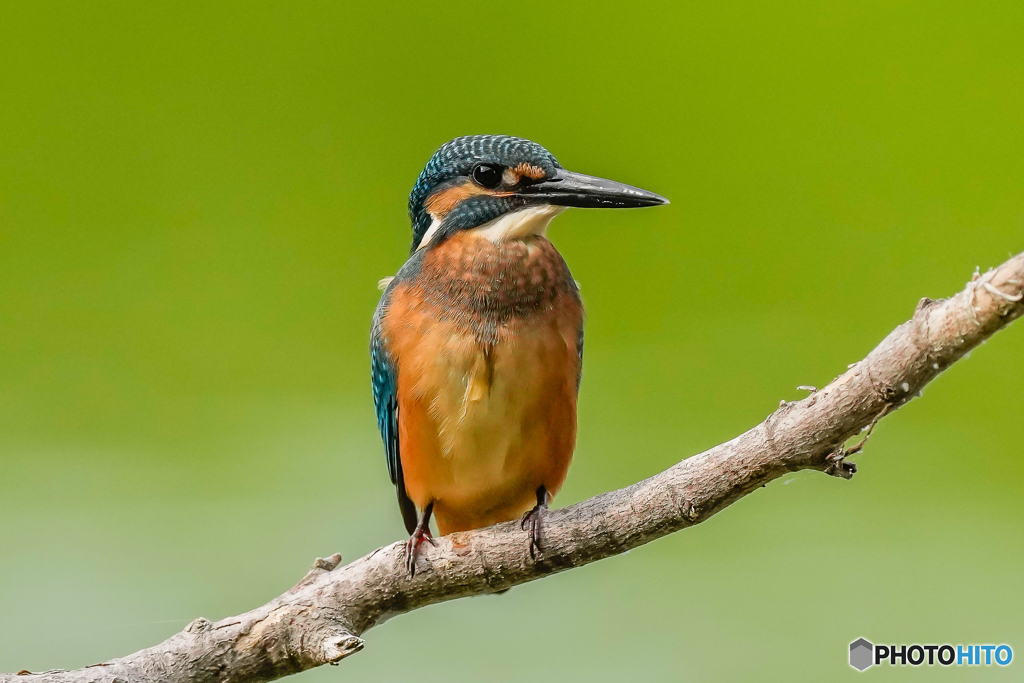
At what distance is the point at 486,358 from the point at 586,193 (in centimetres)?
41

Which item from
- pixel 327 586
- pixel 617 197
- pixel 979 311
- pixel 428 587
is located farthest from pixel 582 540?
pixel 979 311

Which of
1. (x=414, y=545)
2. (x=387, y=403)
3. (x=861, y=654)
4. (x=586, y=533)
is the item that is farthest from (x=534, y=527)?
(x=861, y=654)

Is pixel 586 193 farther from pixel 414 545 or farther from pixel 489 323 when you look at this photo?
pixel 414 545

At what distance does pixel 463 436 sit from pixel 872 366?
0.98 metres

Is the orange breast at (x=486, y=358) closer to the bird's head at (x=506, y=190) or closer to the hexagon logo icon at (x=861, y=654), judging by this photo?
the bird's head at (x=506, y=190)

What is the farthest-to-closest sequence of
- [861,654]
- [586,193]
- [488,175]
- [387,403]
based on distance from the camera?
[861,654] → [387,403] → [488,175] → [586,193]

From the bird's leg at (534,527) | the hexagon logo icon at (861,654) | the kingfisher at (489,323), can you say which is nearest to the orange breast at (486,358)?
the kingfisher at (489,323)

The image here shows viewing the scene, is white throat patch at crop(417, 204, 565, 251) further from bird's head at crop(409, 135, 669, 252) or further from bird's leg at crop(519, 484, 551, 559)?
bird's leg at crop(519, 484, 551, 559)

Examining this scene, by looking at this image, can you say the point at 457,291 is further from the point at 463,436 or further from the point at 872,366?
the point at 872,366

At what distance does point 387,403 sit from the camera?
2.31 meters

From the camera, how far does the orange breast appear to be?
202cm

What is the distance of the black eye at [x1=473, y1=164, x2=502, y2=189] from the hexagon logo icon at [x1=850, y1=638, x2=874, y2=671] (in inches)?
63.4

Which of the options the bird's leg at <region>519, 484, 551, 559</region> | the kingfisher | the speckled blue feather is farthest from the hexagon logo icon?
the speckled blue feather

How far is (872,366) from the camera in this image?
52.8 inches
